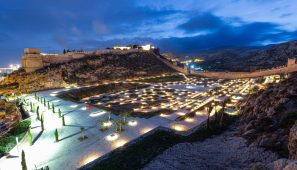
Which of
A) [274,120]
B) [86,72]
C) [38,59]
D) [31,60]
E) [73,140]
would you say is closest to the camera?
[274,120]

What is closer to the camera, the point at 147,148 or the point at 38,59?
the point at 147,148

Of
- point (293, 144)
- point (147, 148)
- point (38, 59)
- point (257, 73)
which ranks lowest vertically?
point (147, 148)

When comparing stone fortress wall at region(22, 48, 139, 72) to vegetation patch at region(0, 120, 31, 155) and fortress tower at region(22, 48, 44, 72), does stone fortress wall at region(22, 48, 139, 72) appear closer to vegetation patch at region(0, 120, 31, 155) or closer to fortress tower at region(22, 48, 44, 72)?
fortress tower at region(22, 48, 44, 72)

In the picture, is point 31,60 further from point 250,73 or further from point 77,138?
point 250,73

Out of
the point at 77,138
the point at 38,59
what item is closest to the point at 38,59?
the point at 38,59

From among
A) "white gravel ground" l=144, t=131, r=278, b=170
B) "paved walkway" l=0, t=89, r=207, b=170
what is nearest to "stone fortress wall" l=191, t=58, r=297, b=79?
"paved walkway" l=0, t=89, r=207, b=170

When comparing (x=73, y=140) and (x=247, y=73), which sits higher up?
(x=247, y=73)

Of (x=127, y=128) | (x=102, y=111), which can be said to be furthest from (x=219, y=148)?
(x=102, y=111)
